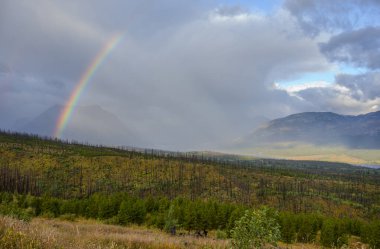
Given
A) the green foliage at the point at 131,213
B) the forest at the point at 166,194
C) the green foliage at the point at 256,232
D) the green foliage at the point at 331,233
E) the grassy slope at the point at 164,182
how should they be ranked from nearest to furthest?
the green foliage at the point at 256,232 → the green foliage at the point at 331,233 → the green foliage at the point at 131,213 → the forest at the point at 166,194 → the grassy slope at the point at 164,182

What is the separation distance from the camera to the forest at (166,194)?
49.2 metres

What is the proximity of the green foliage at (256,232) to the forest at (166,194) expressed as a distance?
89.0 feet

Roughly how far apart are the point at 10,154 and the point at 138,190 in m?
65.6

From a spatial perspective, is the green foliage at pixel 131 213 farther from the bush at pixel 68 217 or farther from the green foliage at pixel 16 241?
the green foliage at pixel 16 241

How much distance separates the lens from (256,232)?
895cm

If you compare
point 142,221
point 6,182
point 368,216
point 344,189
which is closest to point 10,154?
point 6,182

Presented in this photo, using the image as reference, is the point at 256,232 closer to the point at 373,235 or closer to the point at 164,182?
the point at 373,235

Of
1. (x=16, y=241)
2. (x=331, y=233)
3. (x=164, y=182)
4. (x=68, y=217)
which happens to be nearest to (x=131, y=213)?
(x=68, y=217)

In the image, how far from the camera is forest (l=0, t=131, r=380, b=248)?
49188 millimetres

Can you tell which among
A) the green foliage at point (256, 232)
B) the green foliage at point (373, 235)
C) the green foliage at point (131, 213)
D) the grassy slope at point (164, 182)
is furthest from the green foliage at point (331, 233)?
the grassy slope at point (164, 182)

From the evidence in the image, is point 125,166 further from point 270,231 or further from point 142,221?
point 270,231

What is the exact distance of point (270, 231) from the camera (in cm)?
883

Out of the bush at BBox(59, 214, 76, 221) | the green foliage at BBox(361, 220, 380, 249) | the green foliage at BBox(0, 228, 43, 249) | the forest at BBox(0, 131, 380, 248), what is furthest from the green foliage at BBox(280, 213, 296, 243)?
the green foliage at BBox(0, 228, 43, 249)

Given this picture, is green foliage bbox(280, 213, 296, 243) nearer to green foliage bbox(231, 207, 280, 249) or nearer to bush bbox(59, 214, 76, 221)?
bush bbox(59, 214, 76, 221)
